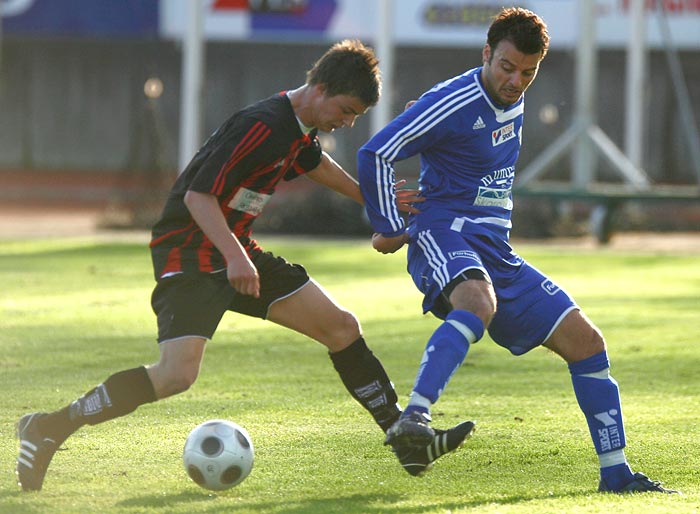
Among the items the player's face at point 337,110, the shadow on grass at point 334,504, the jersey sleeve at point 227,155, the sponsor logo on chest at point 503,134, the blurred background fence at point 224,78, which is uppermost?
the player's face at point 337,110

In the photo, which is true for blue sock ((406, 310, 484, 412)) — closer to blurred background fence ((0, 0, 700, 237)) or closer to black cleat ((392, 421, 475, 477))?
black cleat ((392, 421, 475, 477))

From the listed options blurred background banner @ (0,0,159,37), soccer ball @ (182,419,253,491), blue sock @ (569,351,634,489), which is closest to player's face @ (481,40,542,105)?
blue sock @ (569,351,634,489)

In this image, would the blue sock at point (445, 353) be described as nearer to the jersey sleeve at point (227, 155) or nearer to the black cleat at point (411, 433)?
the black cleat at point (411, 433)

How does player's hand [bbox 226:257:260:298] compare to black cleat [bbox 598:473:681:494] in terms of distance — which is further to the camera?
black cleat [bbox 598:473:681:494]

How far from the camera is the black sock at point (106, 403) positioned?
521 centimetres

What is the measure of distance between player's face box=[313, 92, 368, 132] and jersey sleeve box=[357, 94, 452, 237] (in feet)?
0.42

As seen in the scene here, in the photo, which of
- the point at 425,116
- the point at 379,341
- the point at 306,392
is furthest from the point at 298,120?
the point at 379,341

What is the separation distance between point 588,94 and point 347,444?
1474cm

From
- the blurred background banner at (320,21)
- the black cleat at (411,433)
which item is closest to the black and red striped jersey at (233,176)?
the black cleat at (411,433)

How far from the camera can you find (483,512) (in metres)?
4.81

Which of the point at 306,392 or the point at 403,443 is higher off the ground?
the point at 403,443

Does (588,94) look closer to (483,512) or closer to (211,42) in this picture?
(211,42)

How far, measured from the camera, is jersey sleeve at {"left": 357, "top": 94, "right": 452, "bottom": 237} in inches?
207

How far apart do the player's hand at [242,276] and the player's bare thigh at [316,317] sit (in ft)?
2.10
